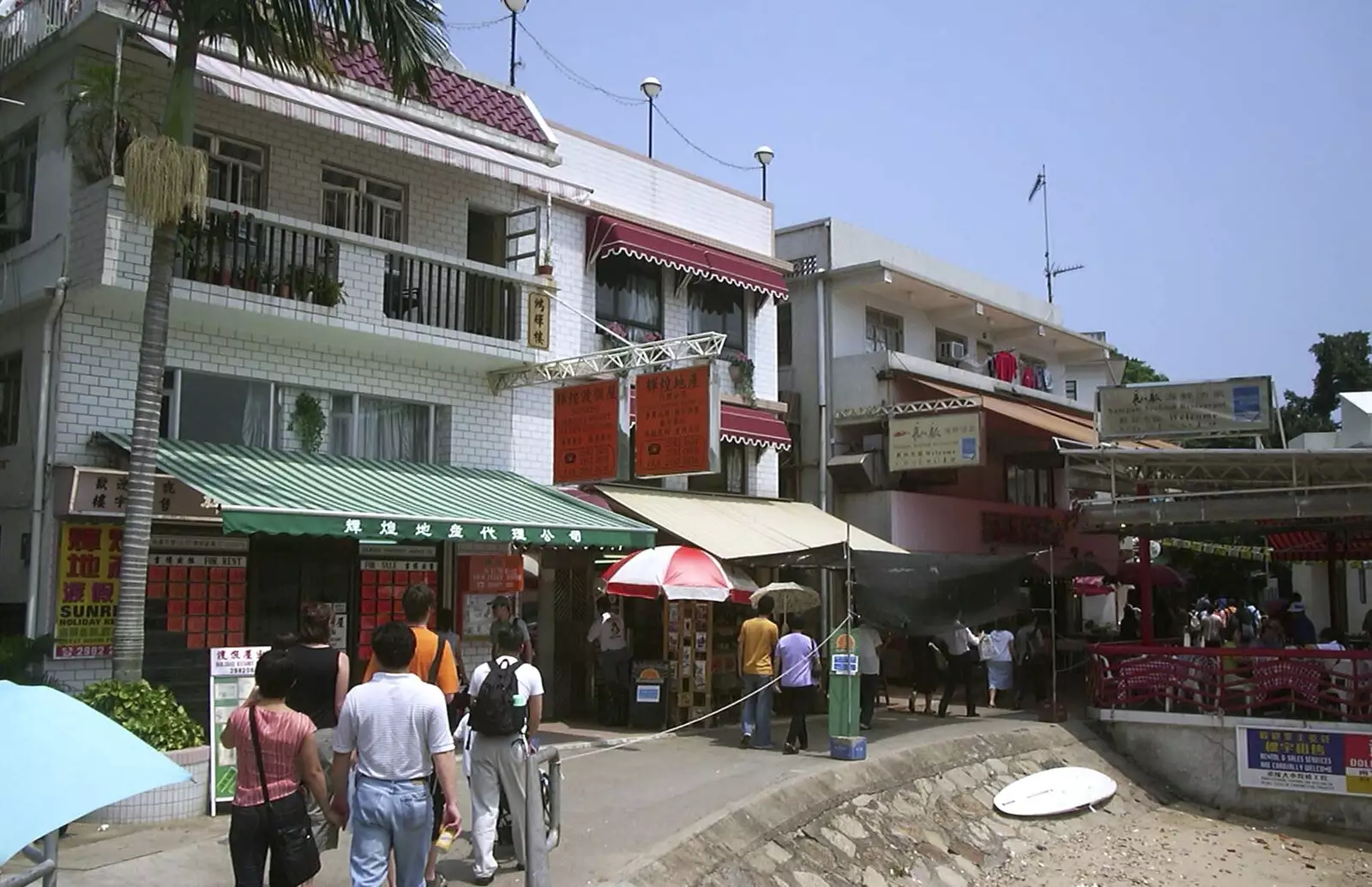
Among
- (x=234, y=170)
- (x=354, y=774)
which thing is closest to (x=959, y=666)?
(x=234, y=170)

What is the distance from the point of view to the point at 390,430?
1554 cm

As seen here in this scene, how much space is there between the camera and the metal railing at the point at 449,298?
15234mm

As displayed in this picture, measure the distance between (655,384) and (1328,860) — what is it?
9718 mm

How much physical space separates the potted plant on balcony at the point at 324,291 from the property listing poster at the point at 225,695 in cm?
482

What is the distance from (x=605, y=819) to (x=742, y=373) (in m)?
11.1

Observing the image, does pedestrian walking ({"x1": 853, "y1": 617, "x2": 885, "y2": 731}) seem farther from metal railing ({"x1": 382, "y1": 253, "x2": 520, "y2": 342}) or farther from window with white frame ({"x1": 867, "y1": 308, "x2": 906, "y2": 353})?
window with white frame ({"x1": 867, "y1": 308, "x2": 906, "y2": 353})

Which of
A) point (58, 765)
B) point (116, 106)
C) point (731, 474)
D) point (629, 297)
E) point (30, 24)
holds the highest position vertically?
point (30, 24)

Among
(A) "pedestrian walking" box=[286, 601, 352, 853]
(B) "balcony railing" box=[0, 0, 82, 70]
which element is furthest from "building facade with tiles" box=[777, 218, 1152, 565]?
(A) "pedestrian walking" box=[286, 601, 352, 853]

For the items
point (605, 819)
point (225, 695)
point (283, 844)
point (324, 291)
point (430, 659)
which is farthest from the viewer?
point (324, 291)

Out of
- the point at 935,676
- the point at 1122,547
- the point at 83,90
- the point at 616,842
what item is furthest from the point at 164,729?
the point at 1122,547

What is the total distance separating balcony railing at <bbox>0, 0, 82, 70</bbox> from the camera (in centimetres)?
1310

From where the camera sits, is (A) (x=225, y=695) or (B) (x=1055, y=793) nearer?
(A) (x=225, y=695)

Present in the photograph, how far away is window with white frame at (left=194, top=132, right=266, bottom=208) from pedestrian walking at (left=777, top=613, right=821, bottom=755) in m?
8.20

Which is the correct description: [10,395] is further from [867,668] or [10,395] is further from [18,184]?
[867,668]
